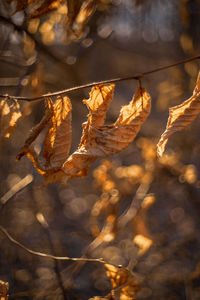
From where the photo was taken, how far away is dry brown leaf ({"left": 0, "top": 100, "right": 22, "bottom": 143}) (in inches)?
26.5

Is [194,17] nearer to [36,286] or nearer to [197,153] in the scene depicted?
[197,153]

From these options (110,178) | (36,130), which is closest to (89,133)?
(36,130)

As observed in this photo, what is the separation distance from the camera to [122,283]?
32.4 inches

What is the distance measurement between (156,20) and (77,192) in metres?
2.04

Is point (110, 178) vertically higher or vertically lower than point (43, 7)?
lower

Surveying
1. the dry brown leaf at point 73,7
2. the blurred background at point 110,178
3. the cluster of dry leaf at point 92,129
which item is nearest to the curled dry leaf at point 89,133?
the cluster of dry leaf at point 92,129

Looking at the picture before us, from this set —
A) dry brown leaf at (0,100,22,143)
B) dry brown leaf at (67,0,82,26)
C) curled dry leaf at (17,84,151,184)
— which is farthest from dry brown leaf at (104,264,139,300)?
dry brown leaf at (67,0,82,26)

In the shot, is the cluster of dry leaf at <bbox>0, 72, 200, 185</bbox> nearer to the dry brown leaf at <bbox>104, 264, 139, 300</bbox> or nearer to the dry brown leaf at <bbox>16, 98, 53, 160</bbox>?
the dry brown leaf at <bbox>16, 98, 53, 160</bbox>

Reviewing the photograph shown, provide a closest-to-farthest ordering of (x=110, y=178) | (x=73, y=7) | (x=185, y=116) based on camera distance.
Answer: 1. (x=185, y=116)
2. (x=73, y=7)
3. (x=110, y=178)

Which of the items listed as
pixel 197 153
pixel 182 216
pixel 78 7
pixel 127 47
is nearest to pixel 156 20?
pixel 127 47

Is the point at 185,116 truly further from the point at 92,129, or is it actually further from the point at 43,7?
the point at 43,7

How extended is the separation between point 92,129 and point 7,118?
0.21 m

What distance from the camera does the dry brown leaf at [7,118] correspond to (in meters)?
0.67

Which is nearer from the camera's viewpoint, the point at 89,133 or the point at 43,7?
the point at 89,133
